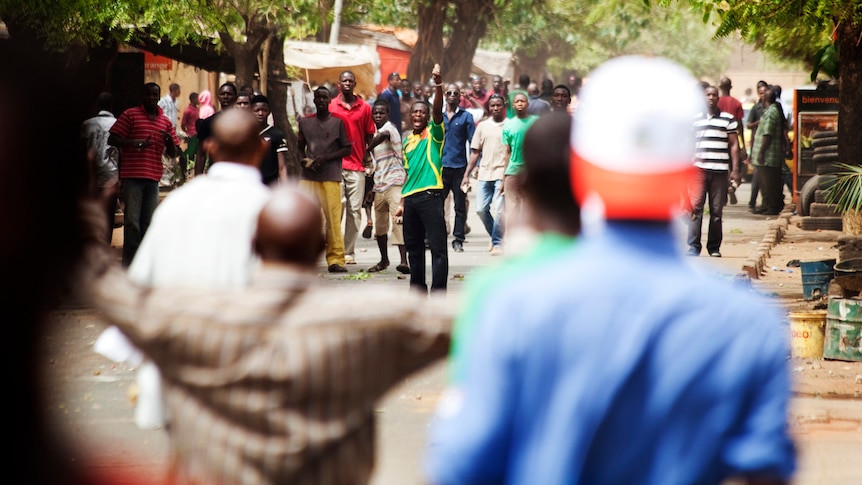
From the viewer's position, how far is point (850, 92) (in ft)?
38.5

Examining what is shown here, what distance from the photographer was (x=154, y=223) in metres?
3.65

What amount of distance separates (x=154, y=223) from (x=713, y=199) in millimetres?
10366

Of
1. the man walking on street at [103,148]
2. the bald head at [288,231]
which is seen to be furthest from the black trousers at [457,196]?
the bald head at [288,231]

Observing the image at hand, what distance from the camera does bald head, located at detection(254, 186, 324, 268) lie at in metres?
2.92

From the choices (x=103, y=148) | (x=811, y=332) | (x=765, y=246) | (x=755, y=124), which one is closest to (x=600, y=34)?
(x=755, y=124)

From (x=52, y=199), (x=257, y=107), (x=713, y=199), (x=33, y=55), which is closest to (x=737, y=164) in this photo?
(x=713, y=199)

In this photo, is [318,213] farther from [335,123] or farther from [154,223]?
[335,123]

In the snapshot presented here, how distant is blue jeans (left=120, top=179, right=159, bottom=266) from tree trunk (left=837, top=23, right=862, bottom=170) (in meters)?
6.00

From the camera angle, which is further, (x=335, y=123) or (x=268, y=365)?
(x=335, y=123)

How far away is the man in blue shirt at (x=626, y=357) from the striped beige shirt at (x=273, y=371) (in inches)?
28.0

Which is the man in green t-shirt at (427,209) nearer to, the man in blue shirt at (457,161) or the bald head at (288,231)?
the man in blue shirt at (457,161)

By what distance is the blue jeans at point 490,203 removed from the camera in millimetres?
14016

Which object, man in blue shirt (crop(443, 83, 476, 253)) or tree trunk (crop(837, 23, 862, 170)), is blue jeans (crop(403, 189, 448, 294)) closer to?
tree trunk (crop(837, 23, 862, 170))

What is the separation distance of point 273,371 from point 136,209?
8814mm
